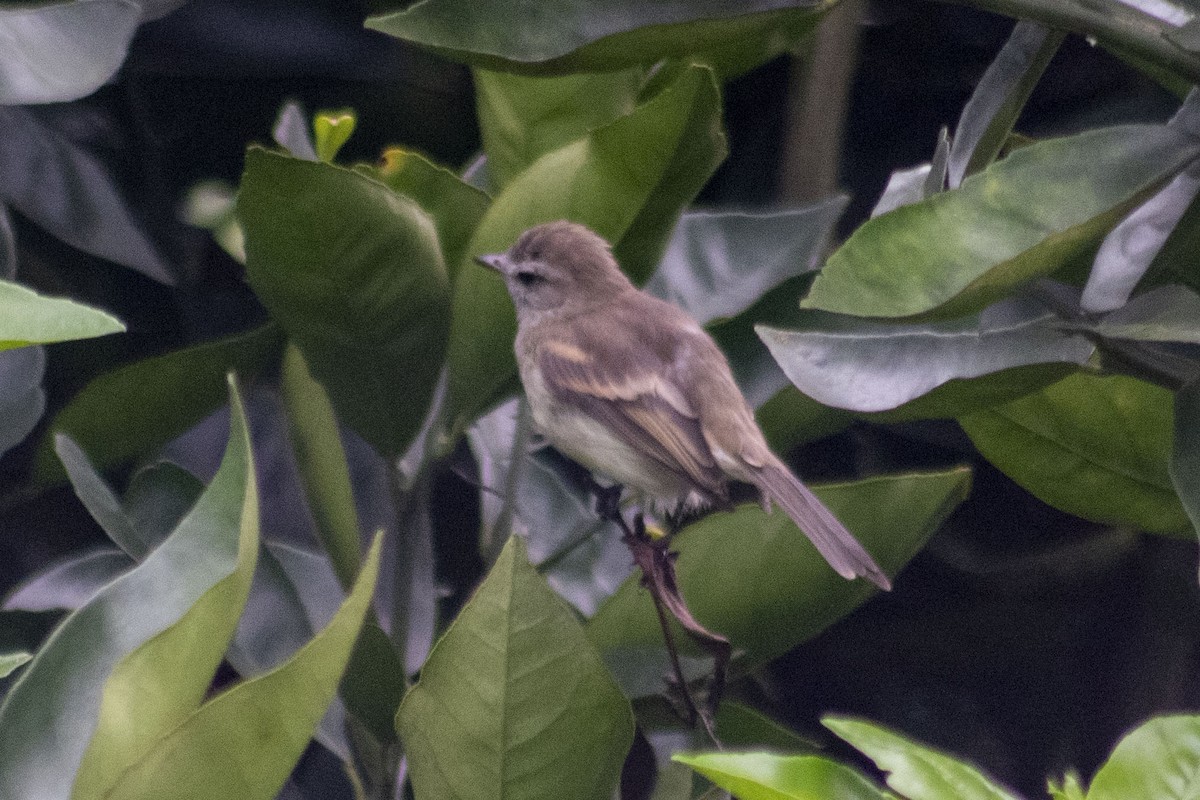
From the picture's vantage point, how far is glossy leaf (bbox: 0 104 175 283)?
1569 millimetres

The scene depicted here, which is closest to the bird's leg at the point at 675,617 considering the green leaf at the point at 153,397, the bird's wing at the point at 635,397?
the green leaf at the point at 153,397

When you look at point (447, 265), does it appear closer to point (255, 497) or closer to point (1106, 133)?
point (255, 497)

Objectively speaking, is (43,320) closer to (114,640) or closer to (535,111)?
(114,640)

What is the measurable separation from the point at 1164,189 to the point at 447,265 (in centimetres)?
61

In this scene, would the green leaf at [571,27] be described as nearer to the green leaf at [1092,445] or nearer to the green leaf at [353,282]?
the green leaf at [353,282]

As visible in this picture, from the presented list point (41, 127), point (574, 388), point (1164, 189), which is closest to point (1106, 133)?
point (1164, 189)

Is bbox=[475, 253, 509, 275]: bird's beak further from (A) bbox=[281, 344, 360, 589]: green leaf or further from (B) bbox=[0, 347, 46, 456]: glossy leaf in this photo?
(B) bbox=[0, 347, 46, 456]: glossy leaf

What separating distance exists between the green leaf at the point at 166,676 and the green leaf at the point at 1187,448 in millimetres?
602

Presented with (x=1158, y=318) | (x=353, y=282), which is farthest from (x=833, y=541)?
(x=353, y=282)

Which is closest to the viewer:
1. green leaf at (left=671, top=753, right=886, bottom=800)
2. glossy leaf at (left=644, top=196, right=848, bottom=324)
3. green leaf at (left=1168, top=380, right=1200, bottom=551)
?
green leaf at (left=671, top=753, right=886, bottom=800)

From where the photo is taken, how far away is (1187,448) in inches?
38.2

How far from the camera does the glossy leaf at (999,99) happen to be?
105 cm

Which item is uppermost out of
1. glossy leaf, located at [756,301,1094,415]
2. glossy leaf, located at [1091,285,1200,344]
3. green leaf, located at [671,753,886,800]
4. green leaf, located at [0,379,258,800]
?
glossy leaf, located at [1091,285,1200,344]

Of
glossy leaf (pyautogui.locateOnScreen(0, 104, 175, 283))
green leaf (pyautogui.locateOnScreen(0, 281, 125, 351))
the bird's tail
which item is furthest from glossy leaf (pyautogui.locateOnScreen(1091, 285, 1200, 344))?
glossy leaf (pyautogui.locateOnScreen(0, 104, 175, 283))
